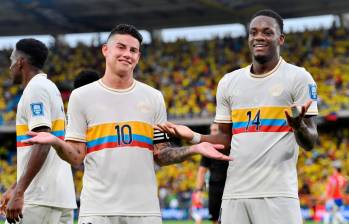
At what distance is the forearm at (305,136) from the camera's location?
5.15 meters

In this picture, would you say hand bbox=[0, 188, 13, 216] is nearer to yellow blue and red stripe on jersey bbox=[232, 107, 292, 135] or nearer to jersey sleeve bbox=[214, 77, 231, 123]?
jersey sleeve bbox=[214, 77, 231, 123]

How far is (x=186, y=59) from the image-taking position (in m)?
34.7

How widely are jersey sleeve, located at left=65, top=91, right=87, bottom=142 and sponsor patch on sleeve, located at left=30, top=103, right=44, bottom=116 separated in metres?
0.80

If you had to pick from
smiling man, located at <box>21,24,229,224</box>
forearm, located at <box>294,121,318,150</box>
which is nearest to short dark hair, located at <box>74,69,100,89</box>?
smiling man, located at <box>21,24,229,224</box>

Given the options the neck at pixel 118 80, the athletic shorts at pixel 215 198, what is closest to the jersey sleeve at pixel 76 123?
the neck at pixel 118 80

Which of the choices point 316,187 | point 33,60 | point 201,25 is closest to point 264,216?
point 33,60

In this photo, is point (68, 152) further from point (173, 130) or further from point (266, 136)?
point (266, 136)

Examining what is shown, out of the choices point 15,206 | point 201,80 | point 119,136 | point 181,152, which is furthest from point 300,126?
point 201,80

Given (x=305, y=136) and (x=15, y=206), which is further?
(x=15, y=206)

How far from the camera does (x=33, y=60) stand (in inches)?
256

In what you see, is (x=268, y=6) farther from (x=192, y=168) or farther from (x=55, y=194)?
(x=55, y=194)

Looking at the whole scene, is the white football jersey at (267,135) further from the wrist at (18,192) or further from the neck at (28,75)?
the neck at (28,75)

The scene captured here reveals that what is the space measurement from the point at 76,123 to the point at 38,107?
0.94m

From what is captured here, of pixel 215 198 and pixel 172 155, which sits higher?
pixel 172 155
